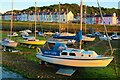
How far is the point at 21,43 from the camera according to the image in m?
48.3

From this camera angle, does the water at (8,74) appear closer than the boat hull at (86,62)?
Yes

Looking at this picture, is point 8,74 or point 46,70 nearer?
point 8,74

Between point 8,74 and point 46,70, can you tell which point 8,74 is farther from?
point 46,70

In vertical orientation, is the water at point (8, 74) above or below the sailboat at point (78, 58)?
below

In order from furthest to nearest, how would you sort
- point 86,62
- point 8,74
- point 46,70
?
point 46,70
point 8,74
point 86,62

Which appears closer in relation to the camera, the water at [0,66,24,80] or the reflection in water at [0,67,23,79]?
the water at [0,66,24,80]

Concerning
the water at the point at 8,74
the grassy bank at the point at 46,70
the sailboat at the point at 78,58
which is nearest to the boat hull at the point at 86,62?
the sailboat at the point at 78,58

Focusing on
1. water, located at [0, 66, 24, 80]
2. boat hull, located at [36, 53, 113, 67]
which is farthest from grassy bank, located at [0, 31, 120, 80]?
boat hull, located at [36, 53, 113, 67]

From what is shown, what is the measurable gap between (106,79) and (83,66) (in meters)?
2.52

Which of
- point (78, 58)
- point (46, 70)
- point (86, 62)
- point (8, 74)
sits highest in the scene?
point (78, 58)

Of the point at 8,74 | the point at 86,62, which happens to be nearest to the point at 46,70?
the point at 8,74

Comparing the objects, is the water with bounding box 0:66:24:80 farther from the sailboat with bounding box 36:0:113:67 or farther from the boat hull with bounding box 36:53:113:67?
the boat hull with bounding box 36:53:113:67

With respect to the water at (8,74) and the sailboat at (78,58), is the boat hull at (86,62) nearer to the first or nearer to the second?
the sailboat at (78,58)

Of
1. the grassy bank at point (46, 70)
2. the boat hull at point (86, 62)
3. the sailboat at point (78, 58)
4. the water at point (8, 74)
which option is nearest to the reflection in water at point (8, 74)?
the water at point (8, 74)
